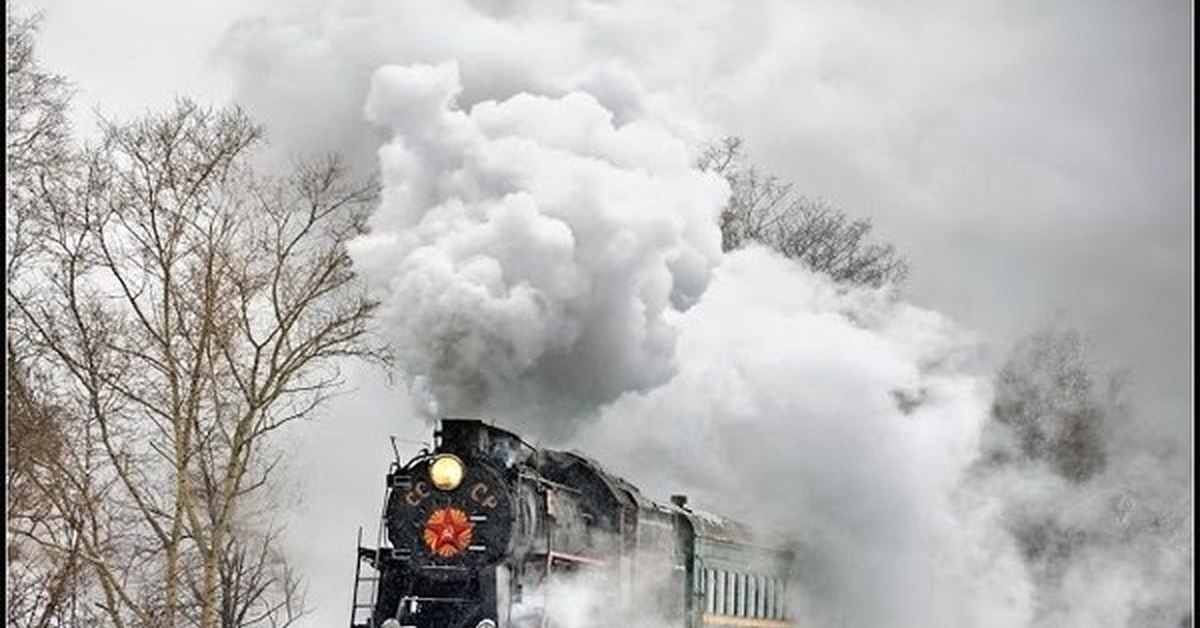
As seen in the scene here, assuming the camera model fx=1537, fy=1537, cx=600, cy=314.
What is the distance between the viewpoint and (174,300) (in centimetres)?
1478

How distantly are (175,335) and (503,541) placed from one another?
6637mm

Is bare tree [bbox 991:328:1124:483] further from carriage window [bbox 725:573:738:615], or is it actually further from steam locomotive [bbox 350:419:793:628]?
steam locomotive [bbox 350:419:793:628]

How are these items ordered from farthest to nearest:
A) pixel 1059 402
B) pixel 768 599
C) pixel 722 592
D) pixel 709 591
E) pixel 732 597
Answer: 1. pixel 1059 402
2. pixel 768 599
3. pixel 732 597
4. pixel 722 592
5. pixel 709 591

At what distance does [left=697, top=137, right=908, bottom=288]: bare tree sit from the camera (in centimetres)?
2100

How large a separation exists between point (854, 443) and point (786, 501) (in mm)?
860

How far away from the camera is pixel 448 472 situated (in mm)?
9898

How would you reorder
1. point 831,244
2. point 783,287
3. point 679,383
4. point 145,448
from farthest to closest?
point 831,244 → point 783,287 → point 145,448 → point 679,383

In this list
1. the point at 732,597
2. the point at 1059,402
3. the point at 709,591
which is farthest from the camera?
the point at 1059,402

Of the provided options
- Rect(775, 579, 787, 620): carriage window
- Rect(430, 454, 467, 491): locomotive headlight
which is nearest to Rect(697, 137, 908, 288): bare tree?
Rect(775, 579, 787, 620): carriage window

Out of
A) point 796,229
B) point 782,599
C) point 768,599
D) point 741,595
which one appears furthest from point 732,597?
point 796,229

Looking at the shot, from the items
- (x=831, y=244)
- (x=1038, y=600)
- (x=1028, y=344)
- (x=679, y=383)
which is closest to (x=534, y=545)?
(x=679, y=383)

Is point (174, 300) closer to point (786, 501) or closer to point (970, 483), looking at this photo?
point (786, 501)

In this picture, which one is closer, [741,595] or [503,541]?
[503,541]

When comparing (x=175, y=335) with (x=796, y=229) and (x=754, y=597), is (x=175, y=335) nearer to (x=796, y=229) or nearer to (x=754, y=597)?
(x=754, y=597)
